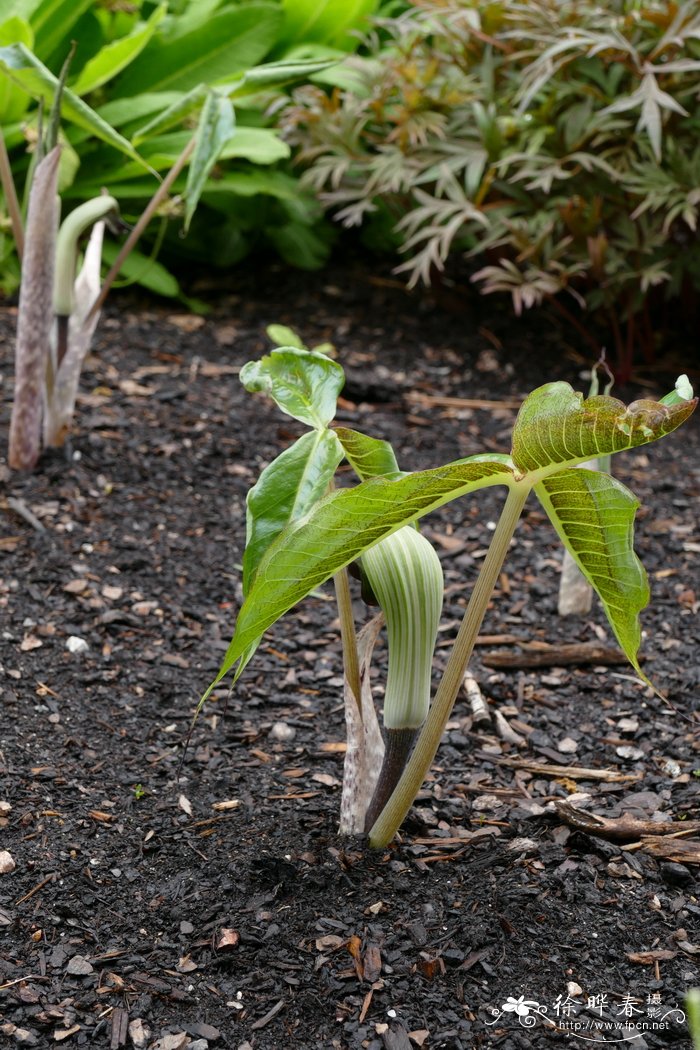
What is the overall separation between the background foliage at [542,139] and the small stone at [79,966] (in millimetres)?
2280

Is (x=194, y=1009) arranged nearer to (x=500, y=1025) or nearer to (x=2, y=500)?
A: (x=500, y=1025)

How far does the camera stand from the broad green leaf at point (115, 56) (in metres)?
3.21

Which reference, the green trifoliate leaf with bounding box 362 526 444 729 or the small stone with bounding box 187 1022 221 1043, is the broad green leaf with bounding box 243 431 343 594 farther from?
the small stone with bounding box 187 1022 221 1043

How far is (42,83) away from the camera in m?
2.24

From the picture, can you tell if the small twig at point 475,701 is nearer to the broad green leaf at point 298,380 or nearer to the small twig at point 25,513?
the broad green leaf at point 298,380

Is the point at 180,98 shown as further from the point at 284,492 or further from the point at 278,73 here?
the point at 284,492

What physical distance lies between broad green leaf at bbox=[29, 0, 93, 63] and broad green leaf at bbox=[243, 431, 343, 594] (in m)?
2.87

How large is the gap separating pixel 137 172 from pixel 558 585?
7.07 feet

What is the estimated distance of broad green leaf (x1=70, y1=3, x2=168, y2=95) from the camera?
3209 mm

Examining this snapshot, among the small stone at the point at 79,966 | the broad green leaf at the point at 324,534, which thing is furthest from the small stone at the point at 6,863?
the broad green leaf at the point at 324,534

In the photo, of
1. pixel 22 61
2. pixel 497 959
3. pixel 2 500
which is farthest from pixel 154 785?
pixel 22 61

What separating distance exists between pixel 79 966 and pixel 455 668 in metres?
0.63

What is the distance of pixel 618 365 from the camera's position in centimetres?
354

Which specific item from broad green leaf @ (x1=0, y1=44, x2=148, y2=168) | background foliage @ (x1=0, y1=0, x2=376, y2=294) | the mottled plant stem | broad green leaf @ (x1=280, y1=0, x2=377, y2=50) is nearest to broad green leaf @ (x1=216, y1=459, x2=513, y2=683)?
the mottled plant stem
